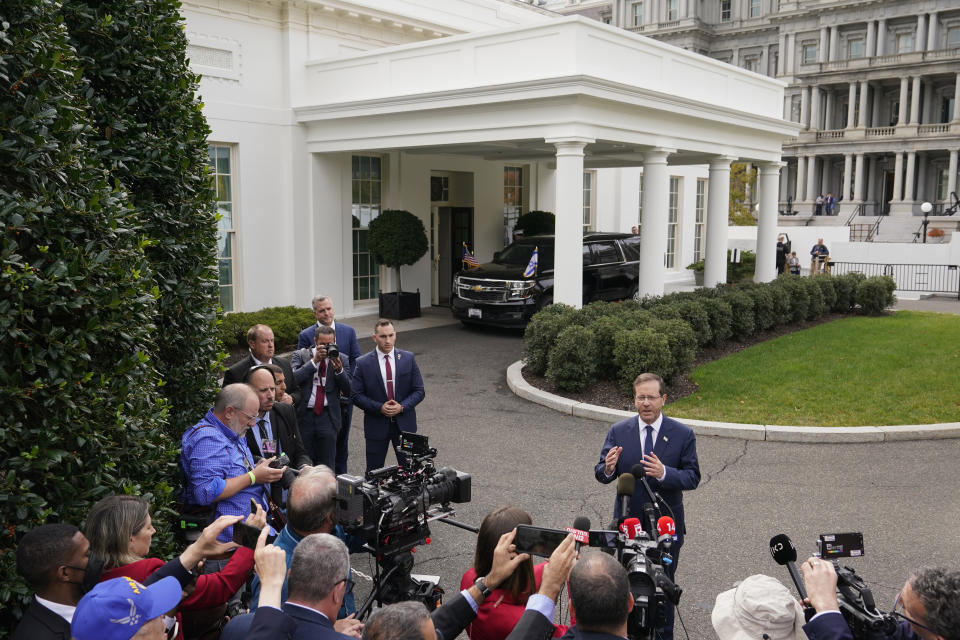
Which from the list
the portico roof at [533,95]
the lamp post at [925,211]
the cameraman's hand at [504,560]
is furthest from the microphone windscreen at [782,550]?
the lamp post at [925,211]

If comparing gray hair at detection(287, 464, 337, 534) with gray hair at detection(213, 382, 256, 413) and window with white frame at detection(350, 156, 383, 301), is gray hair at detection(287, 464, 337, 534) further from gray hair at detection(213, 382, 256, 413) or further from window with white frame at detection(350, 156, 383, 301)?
window with white frame at detection(350, 156, 383, 301)

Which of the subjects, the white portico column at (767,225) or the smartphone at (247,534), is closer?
the smartphone at (247,534)

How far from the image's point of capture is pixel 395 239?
18328 mm

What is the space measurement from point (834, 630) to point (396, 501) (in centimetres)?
202

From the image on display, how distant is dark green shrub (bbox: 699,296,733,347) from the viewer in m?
14.8

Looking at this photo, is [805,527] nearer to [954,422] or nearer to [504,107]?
[954,422]

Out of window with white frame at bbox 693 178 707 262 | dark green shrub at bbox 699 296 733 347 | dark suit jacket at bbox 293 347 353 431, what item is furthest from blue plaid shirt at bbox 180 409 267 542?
window with white frame at bbox 693 178 707 262

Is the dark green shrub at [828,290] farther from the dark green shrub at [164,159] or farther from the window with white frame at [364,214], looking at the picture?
the dark green shrub at [164,159]

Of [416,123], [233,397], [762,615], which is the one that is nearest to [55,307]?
[233,397]

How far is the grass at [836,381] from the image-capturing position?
10695 millimetres

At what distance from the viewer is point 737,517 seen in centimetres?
728

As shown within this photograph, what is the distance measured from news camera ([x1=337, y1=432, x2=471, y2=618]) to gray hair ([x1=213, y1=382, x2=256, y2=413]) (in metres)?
1.14

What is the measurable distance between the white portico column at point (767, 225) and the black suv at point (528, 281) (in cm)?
370

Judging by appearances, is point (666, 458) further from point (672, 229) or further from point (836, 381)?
point (672, 229)
